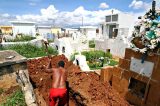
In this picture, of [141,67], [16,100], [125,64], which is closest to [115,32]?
[125,64]

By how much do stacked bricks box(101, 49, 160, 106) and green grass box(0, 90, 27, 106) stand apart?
3.02m

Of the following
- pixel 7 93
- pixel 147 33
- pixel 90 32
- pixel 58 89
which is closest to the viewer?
pixel 147 33

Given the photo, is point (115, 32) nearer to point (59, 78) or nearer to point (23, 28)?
point (23, 28)

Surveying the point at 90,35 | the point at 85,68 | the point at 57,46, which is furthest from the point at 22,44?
the point at 90,35

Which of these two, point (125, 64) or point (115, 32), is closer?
point (125, 64)

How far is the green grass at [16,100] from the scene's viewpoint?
15.4 ft

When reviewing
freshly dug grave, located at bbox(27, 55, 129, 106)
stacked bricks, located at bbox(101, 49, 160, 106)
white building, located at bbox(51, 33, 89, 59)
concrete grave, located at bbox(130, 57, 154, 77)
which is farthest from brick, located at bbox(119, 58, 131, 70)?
white building, located at bbox(51, 33, 89, 59)

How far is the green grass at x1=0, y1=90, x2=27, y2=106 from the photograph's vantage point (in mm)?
4682

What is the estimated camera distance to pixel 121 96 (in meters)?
5.23

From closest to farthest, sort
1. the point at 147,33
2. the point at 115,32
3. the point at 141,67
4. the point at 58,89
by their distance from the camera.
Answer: the point at 147,33 → the point at 141,67 → the point at 58,89 → the point at 115,32

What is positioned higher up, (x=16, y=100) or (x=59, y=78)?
(x=59, y=78)

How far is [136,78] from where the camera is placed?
15.0 ft

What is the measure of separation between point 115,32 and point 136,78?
21246 millimetres

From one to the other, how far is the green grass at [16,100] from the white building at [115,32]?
12.3 meters
